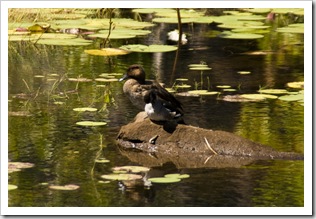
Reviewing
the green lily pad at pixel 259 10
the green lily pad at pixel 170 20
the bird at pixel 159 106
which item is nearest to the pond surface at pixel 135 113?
the green lily pad at pixel 170 20

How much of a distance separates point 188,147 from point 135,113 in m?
1.46

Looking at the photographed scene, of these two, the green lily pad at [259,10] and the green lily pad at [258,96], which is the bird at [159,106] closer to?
the green lily pad at [258,96]

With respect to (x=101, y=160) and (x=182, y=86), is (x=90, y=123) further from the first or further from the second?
(x=182, y=86)

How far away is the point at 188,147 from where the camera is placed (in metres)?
10.1

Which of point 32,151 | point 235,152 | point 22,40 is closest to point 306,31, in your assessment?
point 235,152

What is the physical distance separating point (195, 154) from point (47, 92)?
283cm

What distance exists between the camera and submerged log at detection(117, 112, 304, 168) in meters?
9.92

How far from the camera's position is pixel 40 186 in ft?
30.2

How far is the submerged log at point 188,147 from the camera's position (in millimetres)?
9922

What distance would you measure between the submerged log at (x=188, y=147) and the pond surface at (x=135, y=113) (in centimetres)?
15

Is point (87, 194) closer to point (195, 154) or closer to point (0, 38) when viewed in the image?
point (195, 154)

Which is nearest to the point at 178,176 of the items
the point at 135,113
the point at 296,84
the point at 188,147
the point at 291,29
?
the point at 188,147

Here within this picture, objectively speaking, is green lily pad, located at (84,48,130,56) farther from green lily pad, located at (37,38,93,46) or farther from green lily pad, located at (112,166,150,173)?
green lily pad, located at (112,166,150,173)

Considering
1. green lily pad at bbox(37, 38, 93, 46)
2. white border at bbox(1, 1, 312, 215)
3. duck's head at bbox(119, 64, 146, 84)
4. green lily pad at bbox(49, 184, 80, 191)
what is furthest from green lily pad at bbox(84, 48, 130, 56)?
green lily pad at bbox(49, 184, 80, 191)
